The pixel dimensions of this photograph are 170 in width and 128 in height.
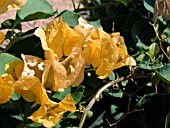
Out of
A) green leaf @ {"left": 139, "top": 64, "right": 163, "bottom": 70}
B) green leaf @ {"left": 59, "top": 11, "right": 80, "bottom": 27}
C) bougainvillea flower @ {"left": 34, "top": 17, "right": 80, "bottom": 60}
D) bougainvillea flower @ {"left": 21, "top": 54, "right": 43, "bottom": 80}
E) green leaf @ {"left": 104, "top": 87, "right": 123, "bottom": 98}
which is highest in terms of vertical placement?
bougainvillea flower @ {"left": 34, "top": 17, "right": 80, "bottom": 60}

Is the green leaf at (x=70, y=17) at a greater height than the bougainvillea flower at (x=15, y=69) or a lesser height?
lesser

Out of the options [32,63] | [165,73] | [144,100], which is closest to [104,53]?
[32,63]

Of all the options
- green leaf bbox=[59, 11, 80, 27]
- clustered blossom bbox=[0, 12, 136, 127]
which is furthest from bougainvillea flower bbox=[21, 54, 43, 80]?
green leaf bbox=[59, 11, 80, 27]

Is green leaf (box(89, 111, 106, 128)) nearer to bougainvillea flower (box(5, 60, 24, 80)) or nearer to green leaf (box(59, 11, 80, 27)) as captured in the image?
green leaf (box(59, 11, 80, 27))

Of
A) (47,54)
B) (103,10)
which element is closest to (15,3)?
(47,54)

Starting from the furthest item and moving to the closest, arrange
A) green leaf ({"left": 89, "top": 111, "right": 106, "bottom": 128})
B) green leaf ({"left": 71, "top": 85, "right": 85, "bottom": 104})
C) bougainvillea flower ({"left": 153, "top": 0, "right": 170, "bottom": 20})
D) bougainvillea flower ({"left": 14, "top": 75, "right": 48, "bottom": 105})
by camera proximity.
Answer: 1. green leaf ({"left": 89, "top": 111, "right": 106, "bottom": 128})
2. bougainvillea flower ({"left": 153, "top": 0, "right": 170, "bottom": 20})
3. green leaf ({"left": 71, "top": 85, "right": 85, "bottom": 104})
4. bougainvillea flower ({"left": 14, "top": 75, "right": 48, "bottom": 105})

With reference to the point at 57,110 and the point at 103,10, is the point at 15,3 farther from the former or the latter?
the point at 103,10

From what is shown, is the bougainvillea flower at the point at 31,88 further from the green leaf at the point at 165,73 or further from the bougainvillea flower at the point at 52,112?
the green leaf at the point at 165,73

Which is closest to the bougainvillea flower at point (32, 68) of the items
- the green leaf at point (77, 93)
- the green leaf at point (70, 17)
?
the green leaf at point (77, 93)
